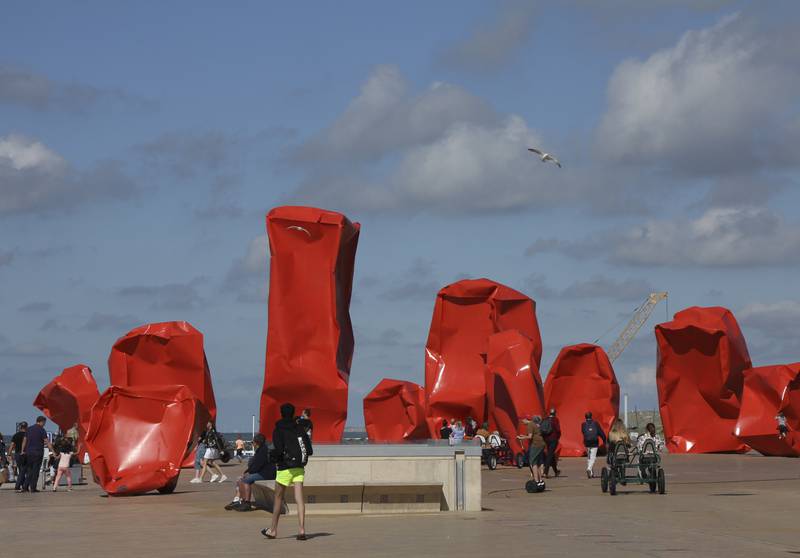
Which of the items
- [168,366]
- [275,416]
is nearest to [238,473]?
[275,416]

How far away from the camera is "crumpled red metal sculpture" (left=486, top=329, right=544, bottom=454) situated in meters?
38.4

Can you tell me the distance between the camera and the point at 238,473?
120 feet

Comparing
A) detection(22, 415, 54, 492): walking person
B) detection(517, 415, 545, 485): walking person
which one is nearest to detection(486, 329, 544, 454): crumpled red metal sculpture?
detection(517, 415, 545, 485): walking person

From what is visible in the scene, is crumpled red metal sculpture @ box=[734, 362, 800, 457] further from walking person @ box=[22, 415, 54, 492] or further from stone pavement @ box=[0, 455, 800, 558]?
walking person @ box=[22, 415, 54, 492]

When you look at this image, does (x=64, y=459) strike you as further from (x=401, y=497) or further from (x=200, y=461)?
(x=401, y=497)

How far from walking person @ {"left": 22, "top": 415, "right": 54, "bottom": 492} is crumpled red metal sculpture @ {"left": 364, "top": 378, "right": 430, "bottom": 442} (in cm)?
2296

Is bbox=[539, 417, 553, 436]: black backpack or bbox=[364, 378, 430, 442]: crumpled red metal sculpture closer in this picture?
bbox=[539, 417, 553, 436]: black backpack

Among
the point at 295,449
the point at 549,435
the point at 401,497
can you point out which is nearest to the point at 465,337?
the point at 549,435

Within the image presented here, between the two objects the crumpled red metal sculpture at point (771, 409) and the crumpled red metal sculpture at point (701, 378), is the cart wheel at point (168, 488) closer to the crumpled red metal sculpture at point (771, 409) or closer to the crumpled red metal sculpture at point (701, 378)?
the crumpled red metal sculpture at point (771, 409)

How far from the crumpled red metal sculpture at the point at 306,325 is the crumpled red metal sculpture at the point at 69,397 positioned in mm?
12275

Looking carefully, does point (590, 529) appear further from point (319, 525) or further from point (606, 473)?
point (606, 473)

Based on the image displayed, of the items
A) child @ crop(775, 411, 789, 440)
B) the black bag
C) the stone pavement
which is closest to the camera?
the stone pavement

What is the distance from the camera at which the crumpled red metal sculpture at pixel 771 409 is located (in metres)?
40.8

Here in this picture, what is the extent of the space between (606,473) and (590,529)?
7884 millimetres
